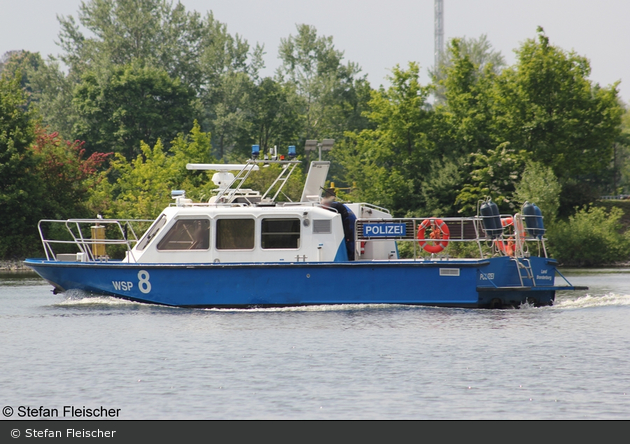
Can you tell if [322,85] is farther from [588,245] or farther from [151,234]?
[151,234]

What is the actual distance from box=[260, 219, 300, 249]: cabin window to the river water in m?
1.41

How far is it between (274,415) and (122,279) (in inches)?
350

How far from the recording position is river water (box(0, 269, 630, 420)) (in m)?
10.5

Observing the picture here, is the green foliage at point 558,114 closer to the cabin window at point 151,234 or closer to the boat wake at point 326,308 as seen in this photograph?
the boat wake at point 326,308

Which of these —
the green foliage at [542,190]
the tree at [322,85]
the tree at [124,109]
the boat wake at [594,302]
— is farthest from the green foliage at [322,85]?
the boat wake at [594,302]

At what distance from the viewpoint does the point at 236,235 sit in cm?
1816

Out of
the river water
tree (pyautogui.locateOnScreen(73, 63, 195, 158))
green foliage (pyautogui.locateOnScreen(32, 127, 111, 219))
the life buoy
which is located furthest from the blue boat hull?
tree (pyautogui.locateOnScreen(73, 63, 195, 158))

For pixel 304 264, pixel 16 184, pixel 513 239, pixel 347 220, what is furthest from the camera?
pixel 16 184

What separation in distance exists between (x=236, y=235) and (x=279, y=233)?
92cm

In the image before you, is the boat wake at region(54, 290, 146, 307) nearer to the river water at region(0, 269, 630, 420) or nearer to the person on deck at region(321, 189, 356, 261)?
the river water at region(0, 269, 630, 420)

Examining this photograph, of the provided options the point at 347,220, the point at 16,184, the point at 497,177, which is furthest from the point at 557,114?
the point at 347,220

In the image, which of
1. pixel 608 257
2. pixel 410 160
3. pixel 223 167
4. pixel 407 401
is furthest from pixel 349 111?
pixel 407 401

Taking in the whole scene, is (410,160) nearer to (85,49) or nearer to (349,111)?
(349,111)
